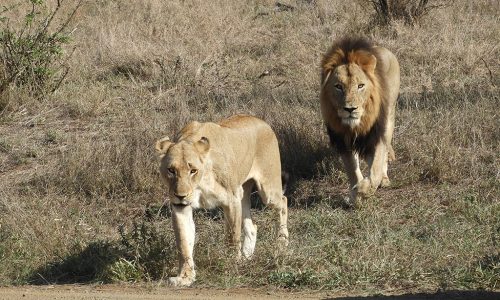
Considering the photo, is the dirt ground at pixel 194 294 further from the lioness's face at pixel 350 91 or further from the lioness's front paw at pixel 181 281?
the lioness's face at pixel 350 91

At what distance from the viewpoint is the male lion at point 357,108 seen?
809 centimetres

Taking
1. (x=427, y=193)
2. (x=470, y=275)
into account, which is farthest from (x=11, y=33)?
(x=470, y=275)

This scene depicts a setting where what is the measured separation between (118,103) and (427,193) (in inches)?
160

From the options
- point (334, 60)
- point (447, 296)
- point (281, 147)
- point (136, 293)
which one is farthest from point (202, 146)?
point (281, 147)

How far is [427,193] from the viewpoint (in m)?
8.29

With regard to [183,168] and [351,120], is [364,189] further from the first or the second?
[183,168]

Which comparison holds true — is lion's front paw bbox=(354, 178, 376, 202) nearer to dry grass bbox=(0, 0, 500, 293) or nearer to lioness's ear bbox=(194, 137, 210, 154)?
dry grass bbox=(0, 0, 500, 293)

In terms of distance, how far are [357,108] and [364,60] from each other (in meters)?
0.44

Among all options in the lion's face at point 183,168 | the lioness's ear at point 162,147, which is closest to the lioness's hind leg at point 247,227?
the lion's face at point 183,168

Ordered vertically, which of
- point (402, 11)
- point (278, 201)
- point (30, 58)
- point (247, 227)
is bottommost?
point (247, 227)

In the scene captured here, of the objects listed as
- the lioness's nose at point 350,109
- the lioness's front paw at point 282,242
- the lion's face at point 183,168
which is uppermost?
the lion's face at point 183,168

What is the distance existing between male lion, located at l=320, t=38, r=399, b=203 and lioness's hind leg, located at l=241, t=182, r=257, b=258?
4.85 feet

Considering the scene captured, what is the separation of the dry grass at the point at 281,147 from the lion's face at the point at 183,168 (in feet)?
2.18

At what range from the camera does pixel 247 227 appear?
21.9ft
